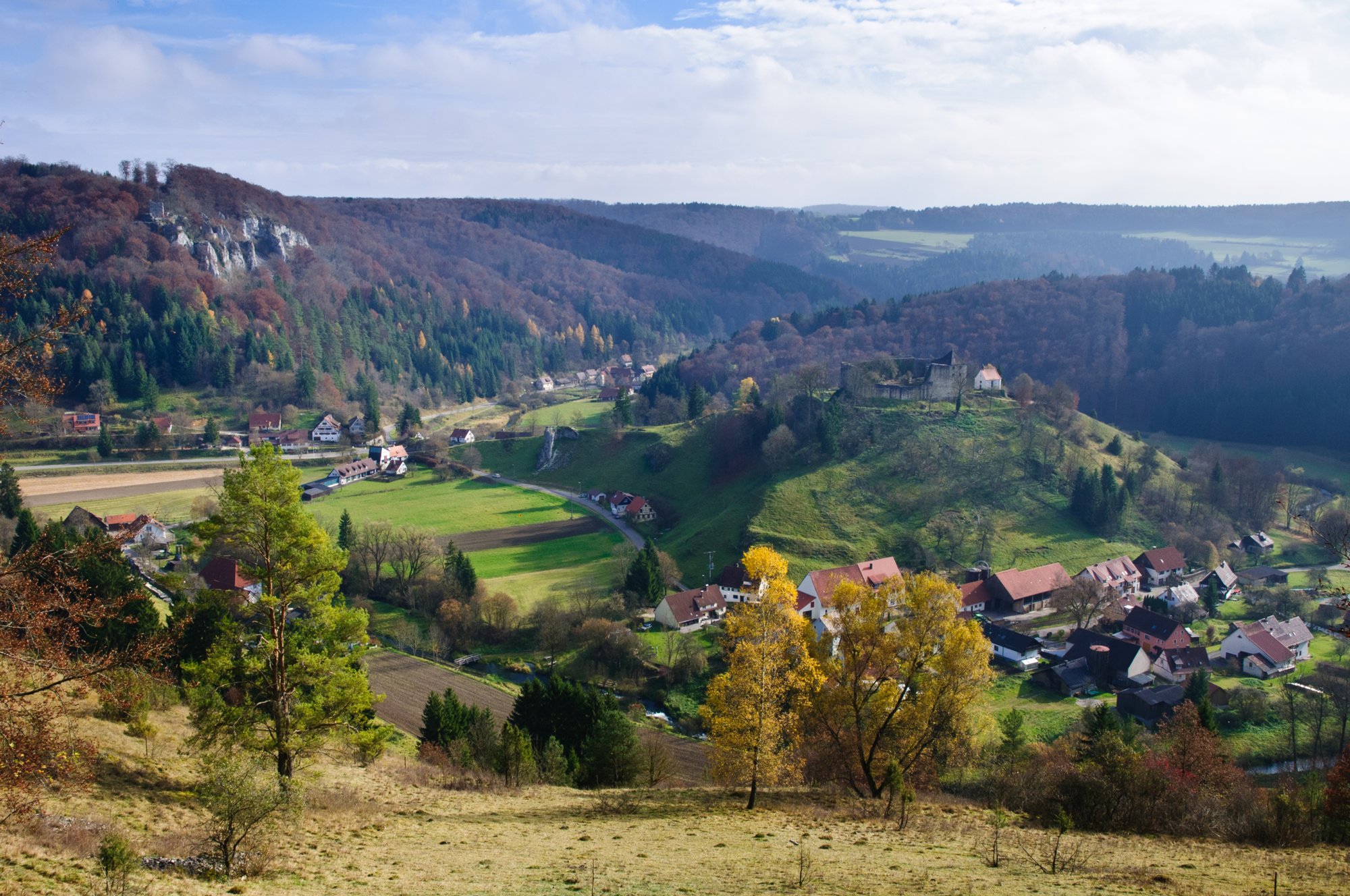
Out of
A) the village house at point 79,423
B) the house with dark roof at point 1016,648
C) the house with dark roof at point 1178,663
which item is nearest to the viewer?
the house with dark roof at point 1178,663

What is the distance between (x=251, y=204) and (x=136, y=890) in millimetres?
170444

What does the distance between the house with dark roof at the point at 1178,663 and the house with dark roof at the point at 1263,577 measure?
1638cm

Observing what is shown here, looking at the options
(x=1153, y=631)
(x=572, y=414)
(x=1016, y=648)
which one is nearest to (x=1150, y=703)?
(x=1016, y=648)

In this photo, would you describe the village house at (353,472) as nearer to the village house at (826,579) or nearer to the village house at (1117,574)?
the village house at (826,579)

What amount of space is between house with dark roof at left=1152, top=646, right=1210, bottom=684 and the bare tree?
5.28 m

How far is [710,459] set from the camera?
77.0 metres

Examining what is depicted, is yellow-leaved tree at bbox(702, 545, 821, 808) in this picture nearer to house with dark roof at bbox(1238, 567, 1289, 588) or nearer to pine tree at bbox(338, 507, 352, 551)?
pine tree at bbox(338, 507, 352, 551)

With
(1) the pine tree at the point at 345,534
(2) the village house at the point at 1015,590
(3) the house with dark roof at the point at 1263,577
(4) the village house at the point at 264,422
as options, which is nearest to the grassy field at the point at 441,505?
(1) the pine tree at the point at 345,534

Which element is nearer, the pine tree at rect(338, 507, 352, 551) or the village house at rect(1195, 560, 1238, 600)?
the pine tree at rect(338, 507, 352, 551)

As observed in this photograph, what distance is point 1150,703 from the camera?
38594mm

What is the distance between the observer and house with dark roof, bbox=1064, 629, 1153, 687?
4272 centimetres

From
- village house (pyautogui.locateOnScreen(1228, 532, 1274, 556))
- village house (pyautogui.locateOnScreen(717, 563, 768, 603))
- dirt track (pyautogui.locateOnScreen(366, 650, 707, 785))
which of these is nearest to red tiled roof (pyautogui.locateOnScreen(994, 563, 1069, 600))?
village house (pyautogui.locateOnScreen(717, 563, 768, 603))

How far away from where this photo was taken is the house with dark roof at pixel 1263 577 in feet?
188

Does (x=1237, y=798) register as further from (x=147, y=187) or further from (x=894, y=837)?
(x=147, y=187)
